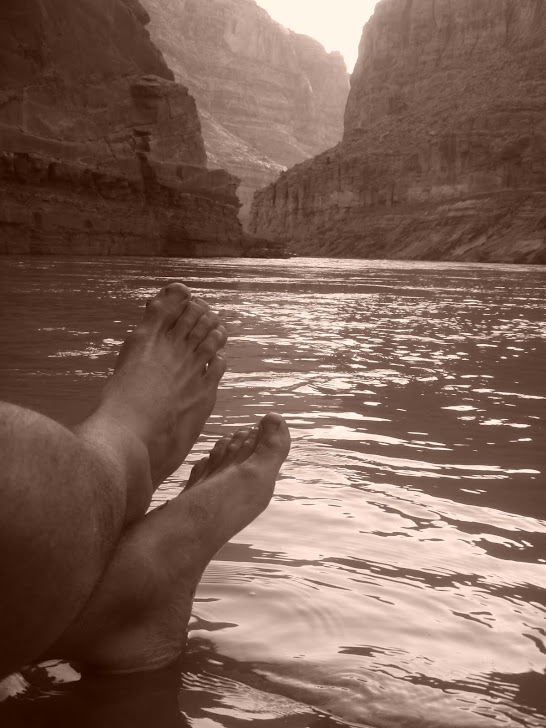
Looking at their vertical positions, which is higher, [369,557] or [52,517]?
[52,517]

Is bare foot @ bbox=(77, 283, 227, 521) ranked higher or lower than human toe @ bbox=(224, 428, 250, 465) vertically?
higher

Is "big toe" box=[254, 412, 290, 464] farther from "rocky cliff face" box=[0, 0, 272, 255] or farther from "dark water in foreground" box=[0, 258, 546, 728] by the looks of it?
"rocky cliff face" box=[0, 0, 272, 255]

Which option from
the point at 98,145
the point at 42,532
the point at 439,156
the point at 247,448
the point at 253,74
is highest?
the point at 253,74

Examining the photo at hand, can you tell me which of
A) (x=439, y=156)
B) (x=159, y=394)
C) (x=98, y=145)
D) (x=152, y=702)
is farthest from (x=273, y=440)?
(x=439, y=156)

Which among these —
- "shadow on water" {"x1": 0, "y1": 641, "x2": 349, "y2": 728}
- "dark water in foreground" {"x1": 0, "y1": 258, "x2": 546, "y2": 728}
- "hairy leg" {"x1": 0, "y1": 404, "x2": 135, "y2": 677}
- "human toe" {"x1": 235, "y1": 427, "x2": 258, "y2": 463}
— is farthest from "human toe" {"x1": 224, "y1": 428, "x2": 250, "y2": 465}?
"hairy leg" {"x1": 0, "y1": 404, "x2": 135, "y2": 677}

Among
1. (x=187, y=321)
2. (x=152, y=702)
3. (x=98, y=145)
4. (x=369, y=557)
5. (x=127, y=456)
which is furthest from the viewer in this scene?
(x=98, y=145)

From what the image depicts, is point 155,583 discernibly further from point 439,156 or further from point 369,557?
point 439,156

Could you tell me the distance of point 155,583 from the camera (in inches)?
42.9

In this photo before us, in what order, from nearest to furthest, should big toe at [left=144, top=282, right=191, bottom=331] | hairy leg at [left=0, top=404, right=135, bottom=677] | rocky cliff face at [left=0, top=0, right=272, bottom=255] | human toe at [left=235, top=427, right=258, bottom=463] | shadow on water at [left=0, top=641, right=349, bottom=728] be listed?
hairy leg at [left=0, top=404, right=135, bottom=677] → shadow on water at [left=0, top=641, right=349, bottom=728] → human toe at [left=235, top=427, right=258, bottom=463] → big toe at [left=144, top=282, right=191, bottom=331] → rocky cliff face at [left=0, top=0, right=272, bottom=255]

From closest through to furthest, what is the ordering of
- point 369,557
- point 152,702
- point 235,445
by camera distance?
point 152,702 → point 369,557 → point 235,445

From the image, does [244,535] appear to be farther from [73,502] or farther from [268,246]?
[268,246]

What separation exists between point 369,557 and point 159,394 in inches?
18.5

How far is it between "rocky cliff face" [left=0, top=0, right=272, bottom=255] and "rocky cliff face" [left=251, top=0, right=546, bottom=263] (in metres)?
24.0

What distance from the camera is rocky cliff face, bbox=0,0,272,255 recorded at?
25.9 metres
